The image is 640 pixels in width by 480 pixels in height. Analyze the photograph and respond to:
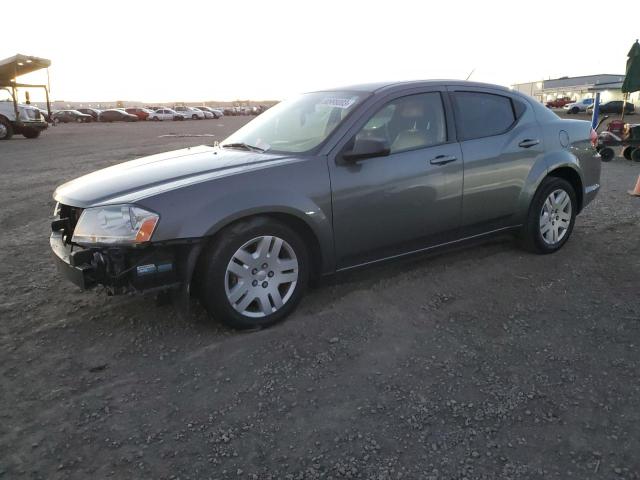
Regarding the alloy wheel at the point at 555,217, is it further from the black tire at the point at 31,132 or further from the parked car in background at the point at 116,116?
the parked car in background at the point at 116,116

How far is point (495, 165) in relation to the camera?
14.4 ft

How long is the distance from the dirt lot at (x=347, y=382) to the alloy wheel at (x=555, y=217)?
441 millimetres

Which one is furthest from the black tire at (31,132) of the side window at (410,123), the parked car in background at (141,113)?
the parked car in background at (141,113)

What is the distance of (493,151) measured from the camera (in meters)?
4.39

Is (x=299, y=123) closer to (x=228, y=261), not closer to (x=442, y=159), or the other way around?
(x=442, y=159)

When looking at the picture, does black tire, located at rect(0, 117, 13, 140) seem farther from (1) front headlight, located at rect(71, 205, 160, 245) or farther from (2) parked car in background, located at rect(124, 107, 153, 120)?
(2) parked car in background, located at rect(124, 107, 153, 120)

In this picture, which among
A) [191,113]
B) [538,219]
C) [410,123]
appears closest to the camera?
[410,123]

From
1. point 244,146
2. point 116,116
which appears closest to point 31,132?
point 244,146

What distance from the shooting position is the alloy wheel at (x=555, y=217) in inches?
191

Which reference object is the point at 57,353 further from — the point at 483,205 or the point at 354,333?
the point at 483,205

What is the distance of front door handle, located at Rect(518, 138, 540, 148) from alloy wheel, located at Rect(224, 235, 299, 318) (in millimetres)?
2425

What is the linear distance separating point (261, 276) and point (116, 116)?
55873 millimetres

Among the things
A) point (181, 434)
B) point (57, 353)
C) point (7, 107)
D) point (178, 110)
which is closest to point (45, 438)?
point (181, 434)

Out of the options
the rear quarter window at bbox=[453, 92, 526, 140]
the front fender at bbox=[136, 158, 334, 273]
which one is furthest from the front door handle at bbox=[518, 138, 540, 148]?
the front fender at bbox=[136, 158, 334, 273]
